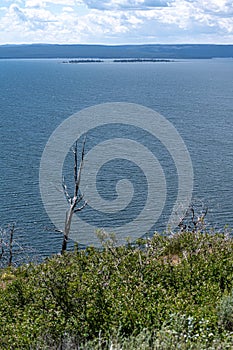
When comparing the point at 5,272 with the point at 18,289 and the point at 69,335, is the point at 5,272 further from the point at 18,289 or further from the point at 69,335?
the point at 69,335

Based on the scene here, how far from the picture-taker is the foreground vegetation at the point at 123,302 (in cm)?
1159

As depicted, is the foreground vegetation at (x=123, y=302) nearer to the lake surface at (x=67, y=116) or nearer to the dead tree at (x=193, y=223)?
the dead tree at (x=193, y=223)

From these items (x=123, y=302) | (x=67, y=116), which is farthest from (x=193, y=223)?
(x=67, y=116)

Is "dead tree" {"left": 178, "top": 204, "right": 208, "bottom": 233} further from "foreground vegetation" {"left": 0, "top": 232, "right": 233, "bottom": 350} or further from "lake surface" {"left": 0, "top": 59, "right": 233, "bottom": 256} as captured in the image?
"lake surface" {"left": 0, "top": 59, "right": 233, "bottom": 256}

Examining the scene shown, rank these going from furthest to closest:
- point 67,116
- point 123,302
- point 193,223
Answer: point 67,116, point 193,223, point 123,302

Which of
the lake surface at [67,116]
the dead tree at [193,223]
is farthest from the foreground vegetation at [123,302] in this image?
the lake surface at [67,116]

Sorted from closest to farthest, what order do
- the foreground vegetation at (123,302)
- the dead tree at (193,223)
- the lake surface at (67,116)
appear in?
the foreground vegetation at (123,302)
the dead tree at (193,223)
the lake surface at (67,116)

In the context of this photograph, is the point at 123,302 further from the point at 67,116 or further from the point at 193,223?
the point at 67,116

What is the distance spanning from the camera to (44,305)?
14484mm

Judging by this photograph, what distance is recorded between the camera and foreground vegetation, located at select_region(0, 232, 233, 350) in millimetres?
11586

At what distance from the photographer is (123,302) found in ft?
43.8

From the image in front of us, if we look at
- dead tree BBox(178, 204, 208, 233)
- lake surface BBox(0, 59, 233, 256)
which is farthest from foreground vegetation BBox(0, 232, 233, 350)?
lake surface BBox(0, 59, 233, 256)

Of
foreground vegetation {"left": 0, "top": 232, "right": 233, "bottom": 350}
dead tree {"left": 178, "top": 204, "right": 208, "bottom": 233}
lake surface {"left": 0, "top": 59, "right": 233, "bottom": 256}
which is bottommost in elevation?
lake surface {"left": 0, "top": 59, "right": 233, "bottom": 256}

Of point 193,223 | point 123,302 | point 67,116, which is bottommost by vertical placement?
point 67,116
